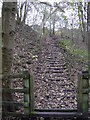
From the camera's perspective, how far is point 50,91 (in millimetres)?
6465

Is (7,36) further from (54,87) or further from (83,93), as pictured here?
(54,87)

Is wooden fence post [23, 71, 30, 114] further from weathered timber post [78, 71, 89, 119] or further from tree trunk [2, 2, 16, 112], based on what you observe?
weathered timber post [78, 71, 89, 119]

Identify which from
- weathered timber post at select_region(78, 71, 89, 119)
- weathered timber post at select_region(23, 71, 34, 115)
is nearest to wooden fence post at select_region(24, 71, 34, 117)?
weathered timber post at select_region(23, 71, 34, 115)

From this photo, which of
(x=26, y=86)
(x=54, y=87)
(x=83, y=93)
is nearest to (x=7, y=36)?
(x=26, y=86)

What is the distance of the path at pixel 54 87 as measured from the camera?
5379 millimetres

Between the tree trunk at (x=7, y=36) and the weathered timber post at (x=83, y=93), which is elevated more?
the tree trunk at (x=7, y=36)

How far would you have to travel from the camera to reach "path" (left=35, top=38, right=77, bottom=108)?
5379 millimetres

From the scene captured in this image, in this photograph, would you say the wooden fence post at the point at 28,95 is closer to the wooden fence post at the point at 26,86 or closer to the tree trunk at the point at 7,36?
the wooden fence post at the point at 26,86

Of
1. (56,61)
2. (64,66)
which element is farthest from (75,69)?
(56,61)

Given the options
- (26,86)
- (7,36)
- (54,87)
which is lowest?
(54,87)

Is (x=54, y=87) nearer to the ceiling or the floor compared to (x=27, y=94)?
nearer to the floor

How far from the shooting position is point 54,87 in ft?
22.6

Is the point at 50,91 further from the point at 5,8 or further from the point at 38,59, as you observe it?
the point at 38,59

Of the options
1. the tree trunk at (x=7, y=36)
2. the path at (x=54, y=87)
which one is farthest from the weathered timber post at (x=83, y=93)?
the tree trunk at (x=7, y=36)
